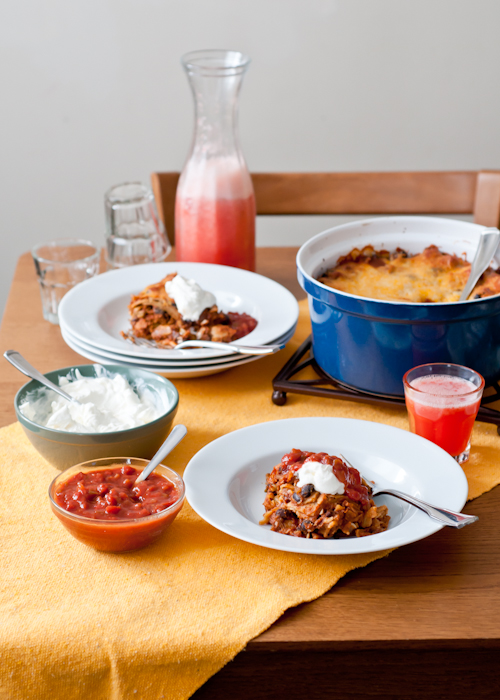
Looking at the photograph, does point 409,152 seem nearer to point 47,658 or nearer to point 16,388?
point 16,388

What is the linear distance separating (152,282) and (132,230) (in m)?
0.27

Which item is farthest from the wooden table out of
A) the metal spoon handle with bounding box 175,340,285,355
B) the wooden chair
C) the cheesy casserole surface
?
the wooden chair

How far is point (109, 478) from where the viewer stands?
98 cm

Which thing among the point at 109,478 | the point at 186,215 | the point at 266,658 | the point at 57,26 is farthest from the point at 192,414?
the point at 57,26

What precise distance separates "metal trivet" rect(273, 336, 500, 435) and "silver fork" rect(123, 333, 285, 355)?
0.06 meters

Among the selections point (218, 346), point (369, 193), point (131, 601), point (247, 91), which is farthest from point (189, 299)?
point (247, 91)

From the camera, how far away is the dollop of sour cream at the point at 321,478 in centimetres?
91

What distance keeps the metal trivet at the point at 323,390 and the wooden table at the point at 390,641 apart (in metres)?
0.36

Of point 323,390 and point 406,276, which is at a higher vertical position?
point 406,276

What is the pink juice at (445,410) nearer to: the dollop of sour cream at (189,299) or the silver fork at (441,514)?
the silver fork at (441,514)

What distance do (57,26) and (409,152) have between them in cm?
167

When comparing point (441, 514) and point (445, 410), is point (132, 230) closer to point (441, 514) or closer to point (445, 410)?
point (445, 410)

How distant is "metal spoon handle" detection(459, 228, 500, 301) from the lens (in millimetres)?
1386

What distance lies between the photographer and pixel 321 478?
0.91m
